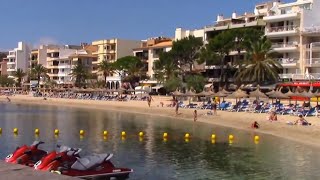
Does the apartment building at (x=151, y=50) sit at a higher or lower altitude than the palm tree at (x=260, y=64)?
higher

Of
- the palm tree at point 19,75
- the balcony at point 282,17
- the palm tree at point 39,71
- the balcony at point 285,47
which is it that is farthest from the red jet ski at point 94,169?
the palm tree at point 19,75

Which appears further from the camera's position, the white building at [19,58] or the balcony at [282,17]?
the white building at [19,58]

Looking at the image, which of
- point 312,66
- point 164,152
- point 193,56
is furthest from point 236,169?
point 193,56

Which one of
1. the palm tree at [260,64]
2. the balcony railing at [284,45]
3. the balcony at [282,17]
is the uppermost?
the balcony at [282,17]

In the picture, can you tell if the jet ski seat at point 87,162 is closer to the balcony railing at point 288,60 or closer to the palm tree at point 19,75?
the balcony railing at point 288,60

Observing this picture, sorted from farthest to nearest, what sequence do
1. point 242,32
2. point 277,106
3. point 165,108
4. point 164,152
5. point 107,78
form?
point 107,78 → point 242,32 → point 165,108 → point 277,106 → point 164,152

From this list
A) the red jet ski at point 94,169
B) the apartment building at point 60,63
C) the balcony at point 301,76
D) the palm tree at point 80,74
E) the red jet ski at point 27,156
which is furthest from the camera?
the apartment building at point 60,63

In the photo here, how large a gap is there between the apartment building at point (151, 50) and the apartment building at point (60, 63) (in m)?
28.7

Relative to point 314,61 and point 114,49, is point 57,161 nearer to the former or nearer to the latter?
point 314,61

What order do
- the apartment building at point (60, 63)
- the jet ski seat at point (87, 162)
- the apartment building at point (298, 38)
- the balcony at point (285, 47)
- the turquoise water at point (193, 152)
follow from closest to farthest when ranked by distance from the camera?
1. the jet ski seat at point (87, 162)
2. the turquoise water at point (193, 152)
3. the apartment building at point (298, 38)
4. the balcony at point (285, 47)
5. the apartment building at point (60, 63)

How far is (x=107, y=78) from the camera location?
12675cm

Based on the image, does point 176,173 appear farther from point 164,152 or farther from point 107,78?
point 107,78

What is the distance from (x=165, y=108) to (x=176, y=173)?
4533cm

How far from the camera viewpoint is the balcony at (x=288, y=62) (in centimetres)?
8119
